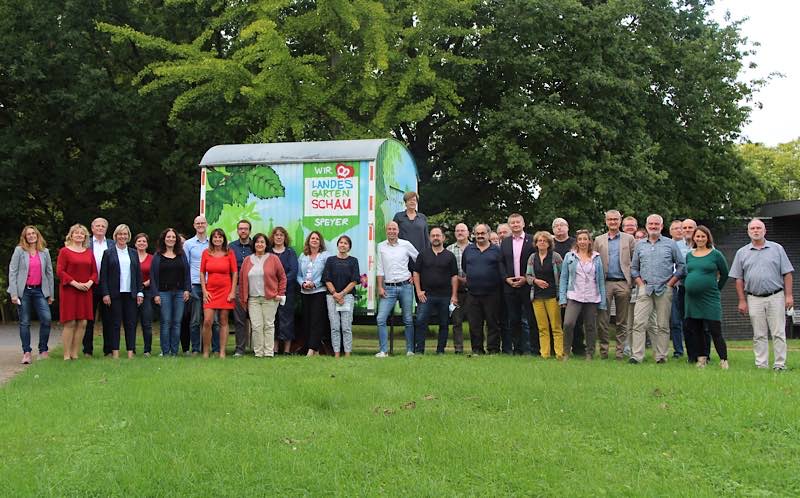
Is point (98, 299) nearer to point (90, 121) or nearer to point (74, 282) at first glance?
point (74, 282)

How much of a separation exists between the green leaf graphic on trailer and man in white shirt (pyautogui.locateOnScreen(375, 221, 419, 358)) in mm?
1961

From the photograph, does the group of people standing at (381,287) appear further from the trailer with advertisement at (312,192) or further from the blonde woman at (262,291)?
the trailer with advertisement at (312,192)

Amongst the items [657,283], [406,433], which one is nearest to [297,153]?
[657,283]

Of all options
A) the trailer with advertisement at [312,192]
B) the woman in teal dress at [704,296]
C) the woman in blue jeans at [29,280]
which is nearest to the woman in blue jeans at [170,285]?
the trailer with advertisement at [312,192]

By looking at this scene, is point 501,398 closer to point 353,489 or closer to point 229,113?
point 353,489

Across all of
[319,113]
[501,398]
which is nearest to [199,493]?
[501,398]

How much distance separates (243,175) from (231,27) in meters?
10.9

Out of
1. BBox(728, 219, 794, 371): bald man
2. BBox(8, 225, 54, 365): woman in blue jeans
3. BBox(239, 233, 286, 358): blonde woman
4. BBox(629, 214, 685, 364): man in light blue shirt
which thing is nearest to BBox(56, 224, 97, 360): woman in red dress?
BBox(8, 225, 54, 365): woman in blue jeans

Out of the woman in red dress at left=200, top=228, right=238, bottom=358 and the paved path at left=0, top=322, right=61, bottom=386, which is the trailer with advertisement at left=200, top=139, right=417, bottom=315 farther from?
the paved path at left=0, top=322, right=61, bottom=386

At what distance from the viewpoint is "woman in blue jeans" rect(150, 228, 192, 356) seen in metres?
11.2

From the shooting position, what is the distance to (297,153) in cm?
1219

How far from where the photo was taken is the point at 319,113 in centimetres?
1914

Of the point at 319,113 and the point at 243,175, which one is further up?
the point at 319,113

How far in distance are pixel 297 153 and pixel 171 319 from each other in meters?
3.13
